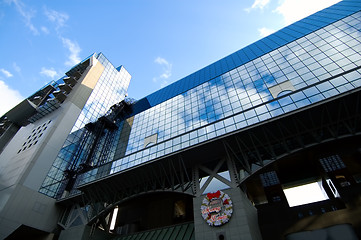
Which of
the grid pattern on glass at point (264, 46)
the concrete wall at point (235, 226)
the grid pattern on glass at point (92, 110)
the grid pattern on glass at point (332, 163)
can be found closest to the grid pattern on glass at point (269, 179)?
the grid pattern on glass at point (332, 163)

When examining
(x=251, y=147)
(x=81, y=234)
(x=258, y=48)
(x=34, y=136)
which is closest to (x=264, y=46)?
(x=258, y=48)

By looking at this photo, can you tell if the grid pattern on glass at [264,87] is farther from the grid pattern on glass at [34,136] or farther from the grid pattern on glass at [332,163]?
the grid pattern on glass at [34,136]

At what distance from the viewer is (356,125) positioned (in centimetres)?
1919

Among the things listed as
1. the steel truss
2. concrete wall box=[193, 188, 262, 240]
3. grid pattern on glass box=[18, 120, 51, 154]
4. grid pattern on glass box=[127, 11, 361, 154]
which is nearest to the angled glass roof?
grid pattern on glass box=[127, 11, 361, 154]

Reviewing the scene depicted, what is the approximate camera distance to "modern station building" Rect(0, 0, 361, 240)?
1988cm

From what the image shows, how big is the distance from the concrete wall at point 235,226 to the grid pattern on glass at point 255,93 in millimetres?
6921

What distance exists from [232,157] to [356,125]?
11042 mm

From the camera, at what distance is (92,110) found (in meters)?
46.7

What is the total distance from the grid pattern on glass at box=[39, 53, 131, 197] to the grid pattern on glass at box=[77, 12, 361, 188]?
9.57 m

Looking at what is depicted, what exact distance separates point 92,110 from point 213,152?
1293 inches

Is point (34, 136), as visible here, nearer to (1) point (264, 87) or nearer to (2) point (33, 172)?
(2) point (33, 172)

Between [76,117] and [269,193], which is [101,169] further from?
[269,193]

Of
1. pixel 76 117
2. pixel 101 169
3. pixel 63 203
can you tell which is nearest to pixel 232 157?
pixel 101 169

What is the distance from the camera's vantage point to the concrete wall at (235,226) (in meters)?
17.8
